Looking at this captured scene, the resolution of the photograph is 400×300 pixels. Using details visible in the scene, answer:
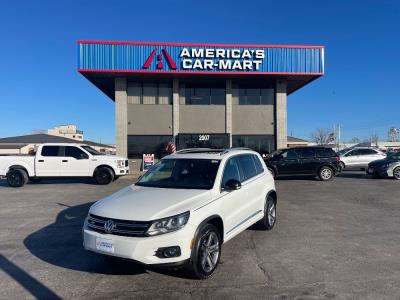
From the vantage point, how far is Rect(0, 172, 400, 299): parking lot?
417 centimetres

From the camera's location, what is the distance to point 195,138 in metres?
24.4

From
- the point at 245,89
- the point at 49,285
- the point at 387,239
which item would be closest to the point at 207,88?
the point at 245,89

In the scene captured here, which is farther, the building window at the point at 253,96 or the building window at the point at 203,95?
the building window at the point at 253,96

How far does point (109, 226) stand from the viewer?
14.3 ft

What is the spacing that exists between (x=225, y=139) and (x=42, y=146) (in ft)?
42.0

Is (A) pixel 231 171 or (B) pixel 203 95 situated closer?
(A) pixel 231 171

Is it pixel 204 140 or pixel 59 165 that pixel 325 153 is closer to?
pixel 204 140

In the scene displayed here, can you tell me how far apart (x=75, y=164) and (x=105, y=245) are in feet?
39.2

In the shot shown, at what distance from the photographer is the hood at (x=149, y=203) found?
4.31 meters

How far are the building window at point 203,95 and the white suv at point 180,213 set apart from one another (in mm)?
18608

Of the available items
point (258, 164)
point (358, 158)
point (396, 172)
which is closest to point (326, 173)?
point (396, 172)

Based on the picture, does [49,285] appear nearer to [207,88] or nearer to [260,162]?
[260,162]

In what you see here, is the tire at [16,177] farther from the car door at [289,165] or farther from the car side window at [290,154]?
the car side window at [290,154]

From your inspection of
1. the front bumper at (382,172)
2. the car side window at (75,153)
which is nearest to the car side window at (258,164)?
the car side window at (75,153)
